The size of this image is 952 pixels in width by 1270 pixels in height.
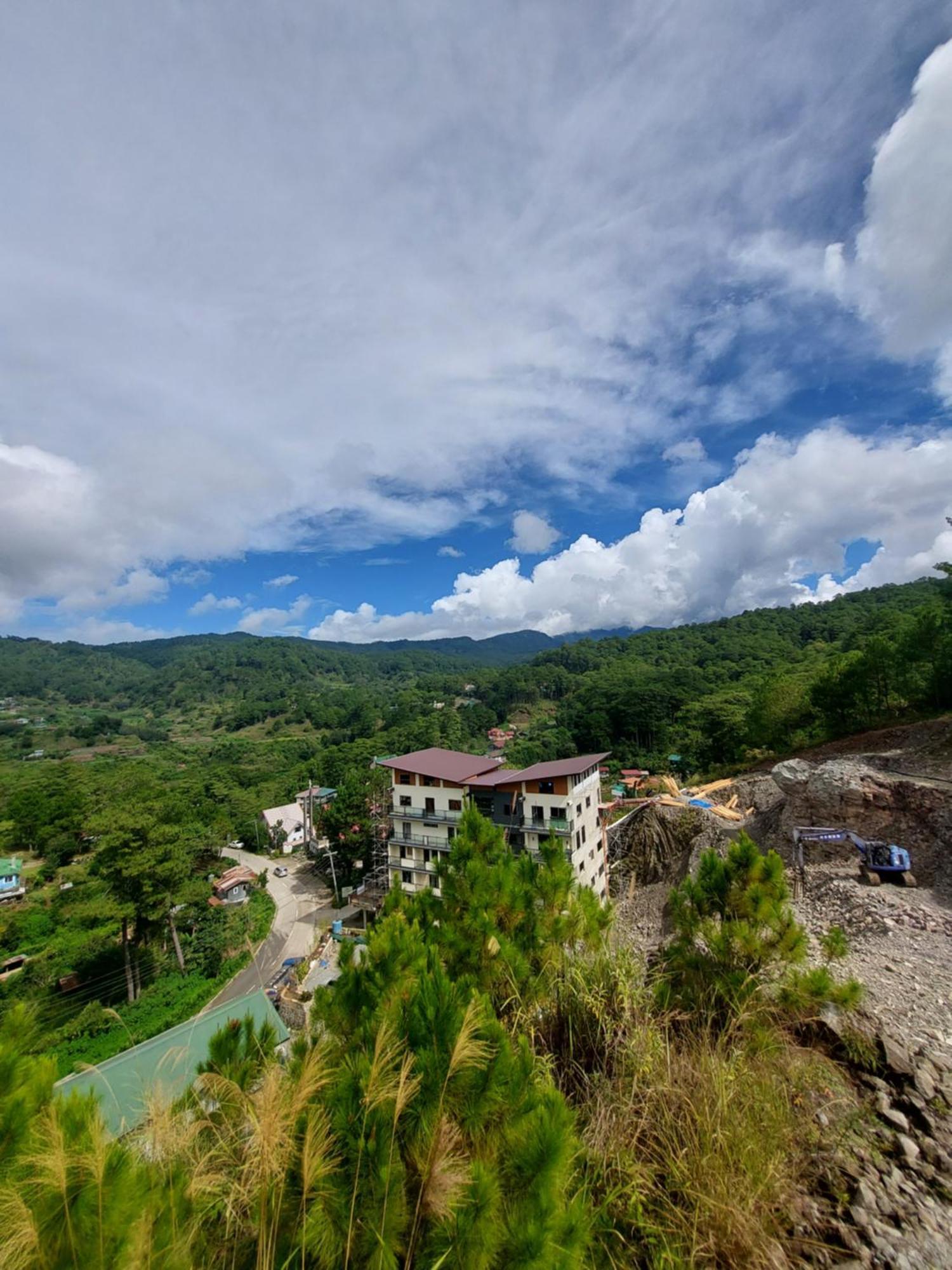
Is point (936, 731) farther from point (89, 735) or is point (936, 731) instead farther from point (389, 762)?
point (89, 735)

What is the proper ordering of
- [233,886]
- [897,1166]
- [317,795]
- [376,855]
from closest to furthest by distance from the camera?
[897,1166] → [376,855] → [233,886] → [317,795]

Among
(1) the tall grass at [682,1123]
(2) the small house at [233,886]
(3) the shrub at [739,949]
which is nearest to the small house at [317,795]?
(2) the small house at [233,886]

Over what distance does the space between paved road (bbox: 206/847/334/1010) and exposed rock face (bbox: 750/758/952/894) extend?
1425 centimetres

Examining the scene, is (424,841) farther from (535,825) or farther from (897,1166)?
(897,1166)

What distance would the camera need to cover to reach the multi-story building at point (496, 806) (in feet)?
47.4

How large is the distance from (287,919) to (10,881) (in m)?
21.4

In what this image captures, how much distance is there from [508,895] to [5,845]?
51444 mm

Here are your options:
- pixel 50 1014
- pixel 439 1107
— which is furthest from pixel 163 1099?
pixel 50 1014

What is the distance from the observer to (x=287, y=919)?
938 inches

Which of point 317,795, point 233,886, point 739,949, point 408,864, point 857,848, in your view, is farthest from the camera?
point 317,795

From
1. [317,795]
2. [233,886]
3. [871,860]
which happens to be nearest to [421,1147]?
[871,860]

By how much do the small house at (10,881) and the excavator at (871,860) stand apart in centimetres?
4124

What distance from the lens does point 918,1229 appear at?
2.27 m

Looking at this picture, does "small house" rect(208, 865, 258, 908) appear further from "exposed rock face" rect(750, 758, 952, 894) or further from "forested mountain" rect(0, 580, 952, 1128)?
"exposed rock face" rect(750, 758, 952, 894)
